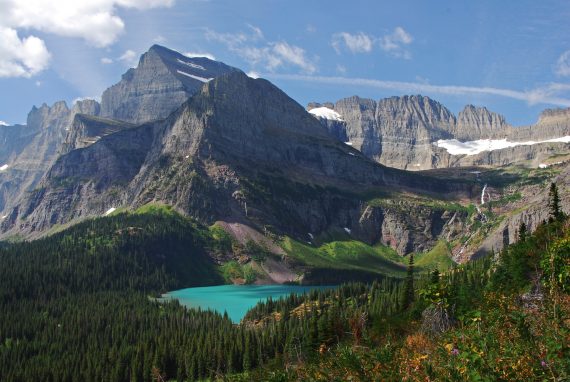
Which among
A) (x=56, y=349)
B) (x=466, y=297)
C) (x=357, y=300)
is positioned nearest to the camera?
(x=466, y=297)

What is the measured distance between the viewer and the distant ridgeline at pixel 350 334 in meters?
17.0

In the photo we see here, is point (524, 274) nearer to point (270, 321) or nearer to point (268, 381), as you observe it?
point (268, 381)

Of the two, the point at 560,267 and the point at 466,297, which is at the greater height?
the point at 560,267

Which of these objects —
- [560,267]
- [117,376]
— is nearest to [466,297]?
[560,267]

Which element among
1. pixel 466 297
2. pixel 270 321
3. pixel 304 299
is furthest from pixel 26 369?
pixel 466 297

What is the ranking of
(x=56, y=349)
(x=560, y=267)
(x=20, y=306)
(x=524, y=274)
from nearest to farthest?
1. (x=560, y=267)
2. (x=524, y=274)
3. (x=56, y=349)
4. (x=20, y=306)

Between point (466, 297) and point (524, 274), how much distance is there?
100.0 ft

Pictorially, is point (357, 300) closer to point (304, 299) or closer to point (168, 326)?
point (304, 299)

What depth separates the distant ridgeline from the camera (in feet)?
55.8

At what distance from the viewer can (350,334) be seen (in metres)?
35.4

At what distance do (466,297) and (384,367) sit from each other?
45197 mm

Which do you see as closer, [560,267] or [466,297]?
[560,267]

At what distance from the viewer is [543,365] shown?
558 inches

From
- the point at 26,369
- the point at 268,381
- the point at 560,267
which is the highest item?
the point at 560,267
